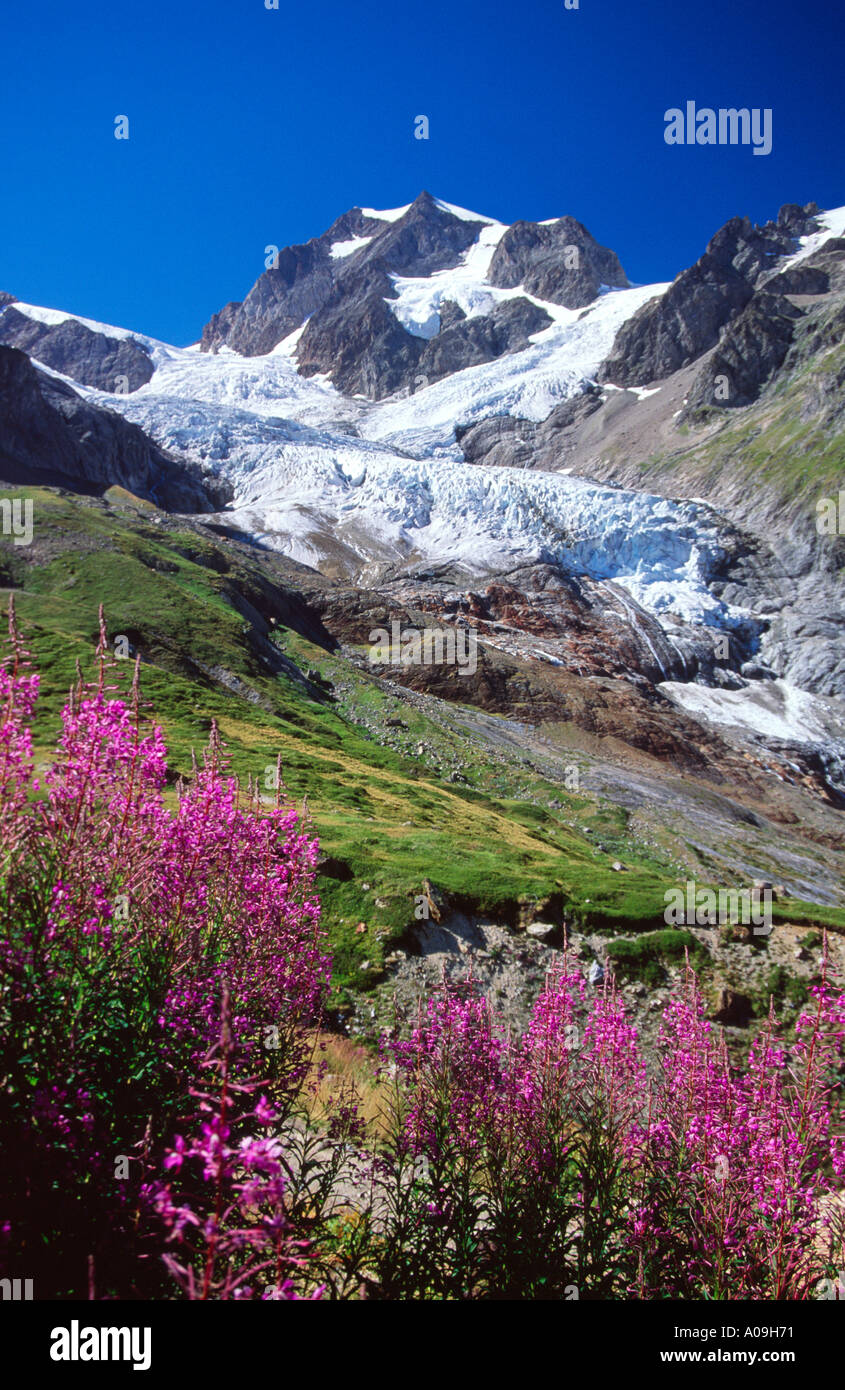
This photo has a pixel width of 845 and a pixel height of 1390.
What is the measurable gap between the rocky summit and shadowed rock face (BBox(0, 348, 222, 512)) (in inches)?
24.4

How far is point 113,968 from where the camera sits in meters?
4.43

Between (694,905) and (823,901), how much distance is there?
29428mm

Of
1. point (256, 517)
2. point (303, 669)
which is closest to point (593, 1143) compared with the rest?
point (303, 669)

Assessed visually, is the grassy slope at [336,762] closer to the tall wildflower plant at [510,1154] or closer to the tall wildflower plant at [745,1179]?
the tall wildflower plant at [510,1154]

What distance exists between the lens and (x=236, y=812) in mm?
5828

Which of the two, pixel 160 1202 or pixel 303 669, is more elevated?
pixel 303 669

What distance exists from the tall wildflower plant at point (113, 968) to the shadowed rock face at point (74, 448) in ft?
318

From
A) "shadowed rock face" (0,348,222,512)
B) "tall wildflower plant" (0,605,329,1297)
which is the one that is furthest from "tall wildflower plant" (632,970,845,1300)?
"shadowed rock face" (0,348,222,512)

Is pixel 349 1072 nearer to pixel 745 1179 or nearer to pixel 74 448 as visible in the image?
pixel 745 1179

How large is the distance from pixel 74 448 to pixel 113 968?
416ft

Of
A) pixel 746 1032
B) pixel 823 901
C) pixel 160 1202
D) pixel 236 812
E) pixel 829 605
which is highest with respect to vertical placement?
pixel 829 605

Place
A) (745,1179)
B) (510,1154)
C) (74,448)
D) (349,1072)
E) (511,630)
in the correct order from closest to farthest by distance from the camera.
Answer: (745,1179)
(510,1154)
(349,1072)
(511,630)
(74,448)

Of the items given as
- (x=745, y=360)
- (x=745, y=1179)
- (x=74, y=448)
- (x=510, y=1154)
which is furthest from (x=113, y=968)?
(x=745, y=360)

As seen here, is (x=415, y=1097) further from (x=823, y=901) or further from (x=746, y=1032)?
(x=823, y=901)
